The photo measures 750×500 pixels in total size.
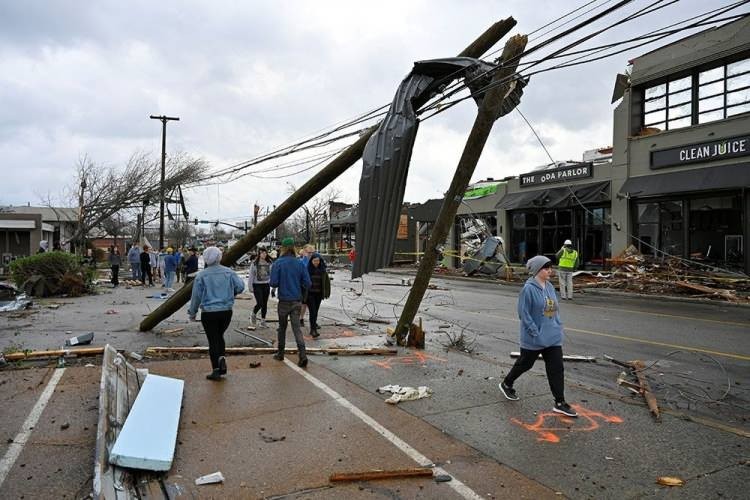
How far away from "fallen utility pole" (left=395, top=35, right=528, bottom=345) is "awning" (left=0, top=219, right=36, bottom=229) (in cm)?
3739

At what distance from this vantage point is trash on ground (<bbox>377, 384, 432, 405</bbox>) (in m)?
5.90

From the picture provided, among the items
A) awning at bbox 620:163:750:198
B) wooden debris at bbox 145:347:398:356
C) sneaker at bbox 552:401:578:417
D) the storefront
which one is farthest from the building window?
sneaker at bbox 552:401:578:417

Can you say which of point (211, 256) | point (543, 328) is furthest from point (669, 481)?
point (211, 256)

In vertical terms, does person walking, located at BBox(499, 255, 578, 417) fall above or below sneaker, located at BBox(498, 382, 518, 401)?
above

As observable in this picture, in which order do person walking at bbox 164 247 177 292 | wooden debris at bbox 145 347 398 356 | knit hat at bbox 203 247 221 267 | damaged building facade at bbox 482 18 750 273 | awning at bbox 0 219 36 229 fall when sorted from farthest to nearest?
awning at bbox 0 219 36 229 → person walking at bbox 164 247 177 292 → damaged building facade at bbox 482 18 750 273 → wooden debris at bbox 145 347 398 356 → knit hat at bbox 203 247 221 267

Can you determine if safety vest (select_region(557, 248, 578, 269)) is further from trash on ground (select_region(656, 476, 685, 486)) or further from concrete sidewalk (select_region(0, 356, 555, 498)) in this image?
trash on ground (select_region(656, 476, 685, 486))

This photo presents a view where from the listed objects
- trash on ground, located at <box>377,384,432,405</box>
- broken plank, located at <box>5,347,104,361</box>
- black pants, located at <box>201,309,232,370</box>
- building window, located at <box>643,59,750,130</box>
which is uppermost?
building window, located at <box>643,59,750,130</box>

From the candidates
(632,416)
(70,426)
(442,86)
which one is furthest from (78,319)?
(632,416)

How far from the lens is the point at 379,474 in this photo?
401 centimetres

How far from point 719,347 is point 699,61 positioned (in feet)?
50.3

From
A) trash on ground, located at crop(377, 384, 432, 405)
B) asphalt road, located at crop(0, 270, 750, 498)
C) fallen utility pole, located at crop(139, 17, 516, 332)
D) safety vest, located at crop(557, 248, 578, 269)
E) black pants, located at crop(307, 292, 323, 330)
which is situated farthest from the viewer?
safety vest, located at crop(557, 248, 578, 269)

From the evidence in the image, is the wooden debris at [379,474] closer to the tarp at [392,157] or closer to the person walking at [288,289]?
the tarp at [392,157]

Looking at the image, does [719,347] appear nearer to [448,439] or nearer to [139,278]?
[448,439]

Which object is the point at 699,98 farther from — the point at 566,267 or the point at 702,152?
the point at 566,267
